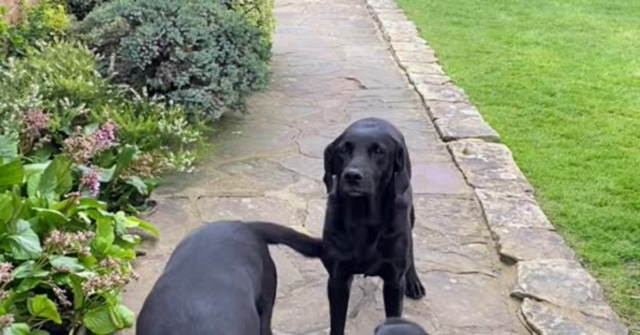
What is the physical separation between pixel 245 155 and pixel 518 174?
1.63m

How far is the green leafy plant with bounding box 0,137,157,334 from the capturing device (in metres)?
3.47

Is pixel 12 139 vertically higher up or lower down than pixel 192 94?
higher up

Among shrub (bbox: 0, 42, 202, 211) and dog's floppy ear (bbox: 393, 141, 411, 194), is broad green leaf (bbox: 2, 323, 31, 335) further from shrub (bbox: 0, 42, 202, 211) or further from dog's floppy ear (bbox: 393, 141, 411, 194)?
dog's floppy ear (bbox: 393, 141, 411, 194)

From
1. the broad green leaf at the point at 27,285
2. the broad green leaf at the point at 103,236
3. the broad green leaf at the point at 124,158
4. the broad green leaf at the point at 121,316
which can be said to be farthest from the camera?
the broad green leaf at the point at 124,158

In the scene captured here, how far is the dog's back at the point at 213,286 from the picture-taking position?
9.09 feet

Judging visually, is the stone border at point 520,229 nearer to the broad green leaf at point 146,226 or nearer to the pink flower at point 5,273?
the broad green leaf at point 146,226

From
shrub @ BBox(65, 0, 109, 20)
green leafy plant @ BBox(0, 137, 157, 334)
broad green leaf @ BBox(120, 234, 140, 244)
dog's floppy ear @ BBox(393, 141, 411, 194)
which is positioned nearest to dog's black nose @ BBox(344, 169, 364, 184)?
dog's floppy ear @ BBox(393, 141, 411, 194)

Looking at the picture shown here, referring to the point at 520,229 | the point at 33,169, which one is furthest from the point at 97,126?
the point at 520,229

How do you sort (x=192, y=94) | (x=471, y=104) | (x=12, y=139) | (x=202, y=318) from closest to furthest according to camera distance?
(x=202, y=318)
(x=12, y=139)
(x=192, y=94)
(x=471, y=104)

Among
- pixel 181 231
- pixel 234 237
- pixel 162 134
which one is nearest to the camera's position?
pixel 234 237

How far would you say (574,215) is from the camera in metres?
5.13

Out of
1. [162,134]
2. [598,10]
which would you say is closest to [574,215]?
[162,134]

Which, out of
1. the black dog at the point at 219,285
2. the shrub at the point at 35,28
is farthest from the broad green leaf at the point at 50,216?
the shrub at the point at 35,28

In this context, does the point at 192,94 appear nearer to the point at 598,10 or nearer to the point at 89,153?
the point at 89,153
